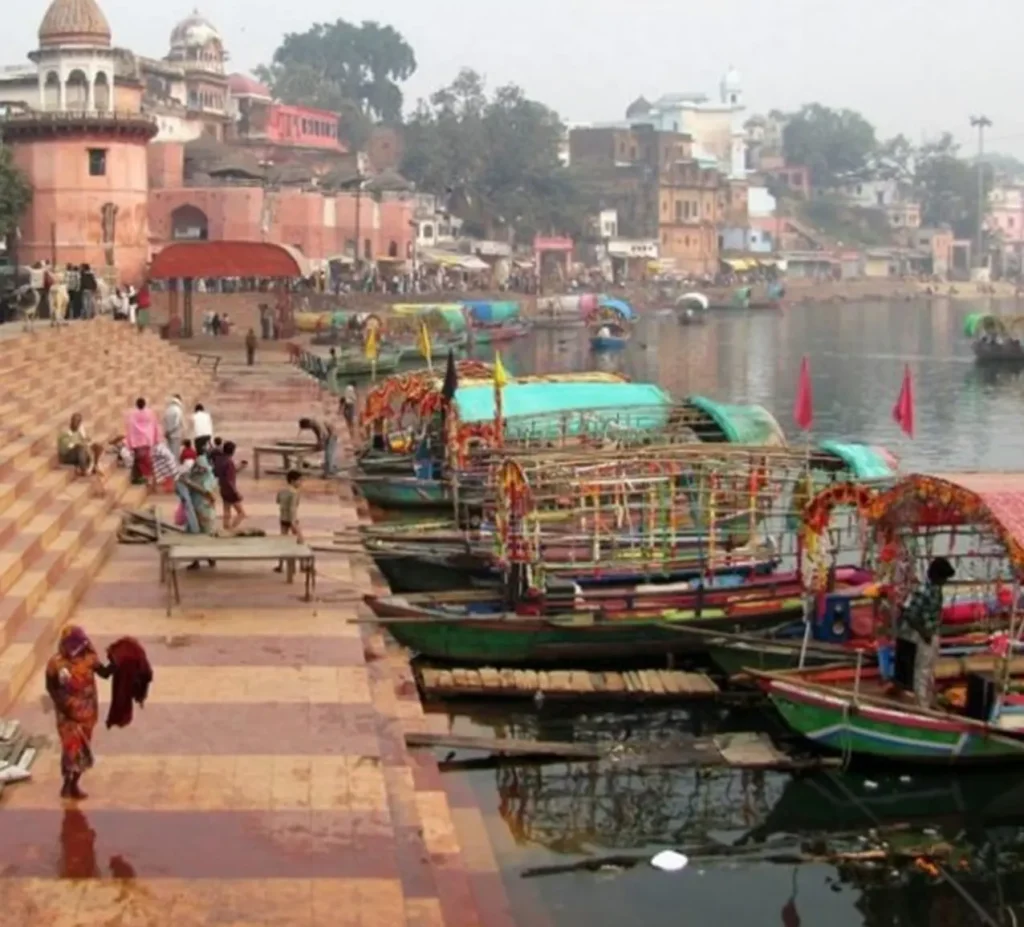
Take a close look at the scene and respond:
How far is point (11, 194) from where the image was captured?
44312 millimetres

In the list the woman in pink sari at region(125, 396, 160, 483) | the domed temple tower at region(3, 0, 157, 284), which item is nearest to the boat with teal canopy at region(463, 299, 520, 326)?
the domed temple tower at region(3, 0, 157, 284)

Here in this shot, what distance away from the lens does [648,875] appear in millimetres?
10078

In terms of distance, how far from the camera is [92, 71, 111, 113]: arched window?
158ft

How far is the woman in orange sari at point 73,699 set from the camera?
8.56 metres

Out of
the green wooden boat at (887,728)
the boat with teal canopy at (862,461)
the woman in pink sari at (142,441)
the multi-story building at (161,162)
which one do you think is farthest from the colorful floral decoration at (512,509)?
the multi-story building at (161,162)

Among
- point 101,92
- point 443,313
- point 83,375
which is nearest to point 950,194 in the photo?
point 443,313

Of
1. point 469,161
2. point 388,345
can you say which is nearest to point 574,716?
point 388,345

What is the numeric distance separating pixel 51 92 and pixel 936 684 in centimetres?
4210

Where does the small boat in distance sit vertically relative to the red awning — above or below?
below

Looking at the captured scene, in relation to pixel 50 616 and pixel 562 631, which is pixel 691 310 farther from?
pixel 50 616

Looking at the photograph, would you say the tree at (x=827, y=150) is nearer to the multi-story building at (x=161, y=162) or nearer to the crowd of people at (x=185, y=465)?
the multi-story building at (x=161, y=162)

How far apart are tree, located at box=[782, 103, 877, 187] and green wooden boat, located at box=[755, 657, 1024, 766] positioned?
419 feet

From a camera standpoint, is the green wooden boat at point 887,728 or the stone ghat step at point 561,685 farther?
the stone ghat step at point 561,685

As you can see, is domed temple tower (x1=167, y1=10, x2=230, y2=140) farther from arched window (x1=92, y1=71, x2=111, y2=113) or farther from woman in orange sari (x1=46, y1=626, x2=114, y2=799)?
woman in orange sari (x1=46, y1=626, x2=114, y2=799)
